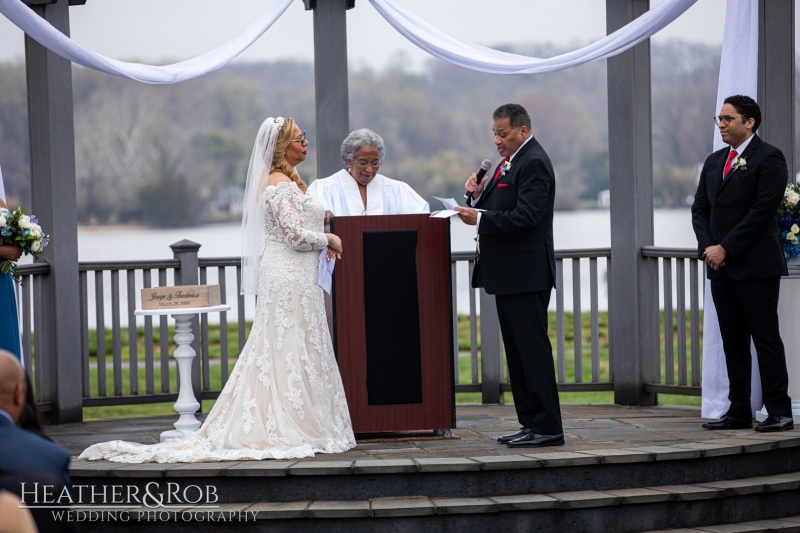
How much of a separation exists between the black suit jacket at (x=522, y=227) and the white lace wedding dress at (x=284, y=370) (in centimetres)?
91

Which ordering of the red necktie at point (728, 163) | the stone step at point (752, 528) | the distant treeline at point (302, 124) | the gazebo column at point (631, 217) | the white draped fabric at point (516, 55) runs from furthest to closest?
the distant treeline at point (302, 124), the gazebo column at point (631, 217), the white draped fabric at point (516, 55), the red necktie at point (728, 163), the stone step at point (752, 528)

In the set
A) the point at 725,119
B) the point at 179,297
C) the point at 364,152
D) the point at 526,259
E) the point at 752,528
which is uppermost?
the point at 725,119

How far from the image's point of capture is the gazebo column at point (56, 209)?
6.87m

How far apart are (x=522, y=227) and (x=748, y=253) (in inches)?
52.5

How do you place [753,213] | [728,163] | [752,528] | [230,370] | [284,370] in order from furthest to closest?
[230,370]
[728,163]
[753,213]
[284,370]
[752,528]

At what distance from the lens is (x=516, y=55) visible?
6355 mm

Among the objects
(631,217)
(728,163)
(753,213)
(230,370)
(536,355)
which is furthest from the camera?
(230,370)

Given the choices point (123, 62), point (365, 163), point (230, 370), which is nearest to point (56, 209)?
point (123, 62)

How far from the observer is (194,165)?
1314cm

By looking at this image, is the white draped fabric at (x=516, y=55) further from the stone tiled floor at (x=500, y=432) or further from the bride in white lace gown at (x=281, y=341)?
the stone tiled floor at (x=500, y=432)

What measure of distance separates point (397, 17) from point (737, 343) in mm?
2745

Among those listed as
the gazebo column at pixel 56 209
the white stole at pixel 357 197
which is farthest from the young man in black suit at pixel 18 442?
the gazebo column at pixel 56 209

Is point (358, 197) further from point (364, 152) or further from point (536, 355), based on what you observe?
point (536, 355)

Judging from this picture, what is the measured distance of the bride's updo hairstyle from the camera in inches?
222
